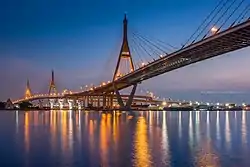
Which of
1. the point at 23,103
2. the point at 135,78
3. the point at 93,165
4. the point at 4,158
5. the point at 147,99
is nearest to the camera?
the point at 93,165

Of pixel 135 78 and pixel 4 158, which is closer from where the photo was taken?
pixel 4 158

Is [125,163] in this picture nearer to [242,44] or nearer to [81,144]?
[81,144]

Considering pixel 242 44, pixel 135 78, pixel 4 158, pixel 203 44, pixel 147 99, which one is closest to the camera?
pixel 4 158

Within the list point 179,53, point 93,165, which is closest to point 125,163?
point 93,165

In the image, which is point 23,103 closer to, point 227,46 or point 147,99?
point 147,99

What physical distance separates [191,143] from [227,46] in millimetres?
10879

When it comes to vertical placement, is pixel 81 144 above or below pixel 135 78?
below

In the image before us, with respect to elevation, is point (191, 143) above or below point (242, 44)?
below

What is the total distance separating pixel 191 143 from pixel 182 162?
20.4 ft

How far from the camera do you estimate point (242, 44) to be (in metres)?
27.0

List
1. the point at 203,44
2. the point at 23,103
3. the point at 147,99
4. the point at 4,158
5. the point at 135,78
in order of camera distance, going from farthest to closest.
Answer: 1. the point at 23,103
2. the point at 147,99
3. the point at 135,78
4. the point at 203,44
5. the point at 4,158

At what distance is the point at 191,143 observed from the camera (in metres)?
19.8

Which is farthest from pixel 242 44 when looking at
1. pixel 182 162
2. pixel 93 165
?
pixel 93 165

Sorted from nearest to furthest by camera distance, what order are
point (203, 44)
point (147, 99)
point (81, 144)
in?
point (81, 144), point (203, 44), point (147, 99)
